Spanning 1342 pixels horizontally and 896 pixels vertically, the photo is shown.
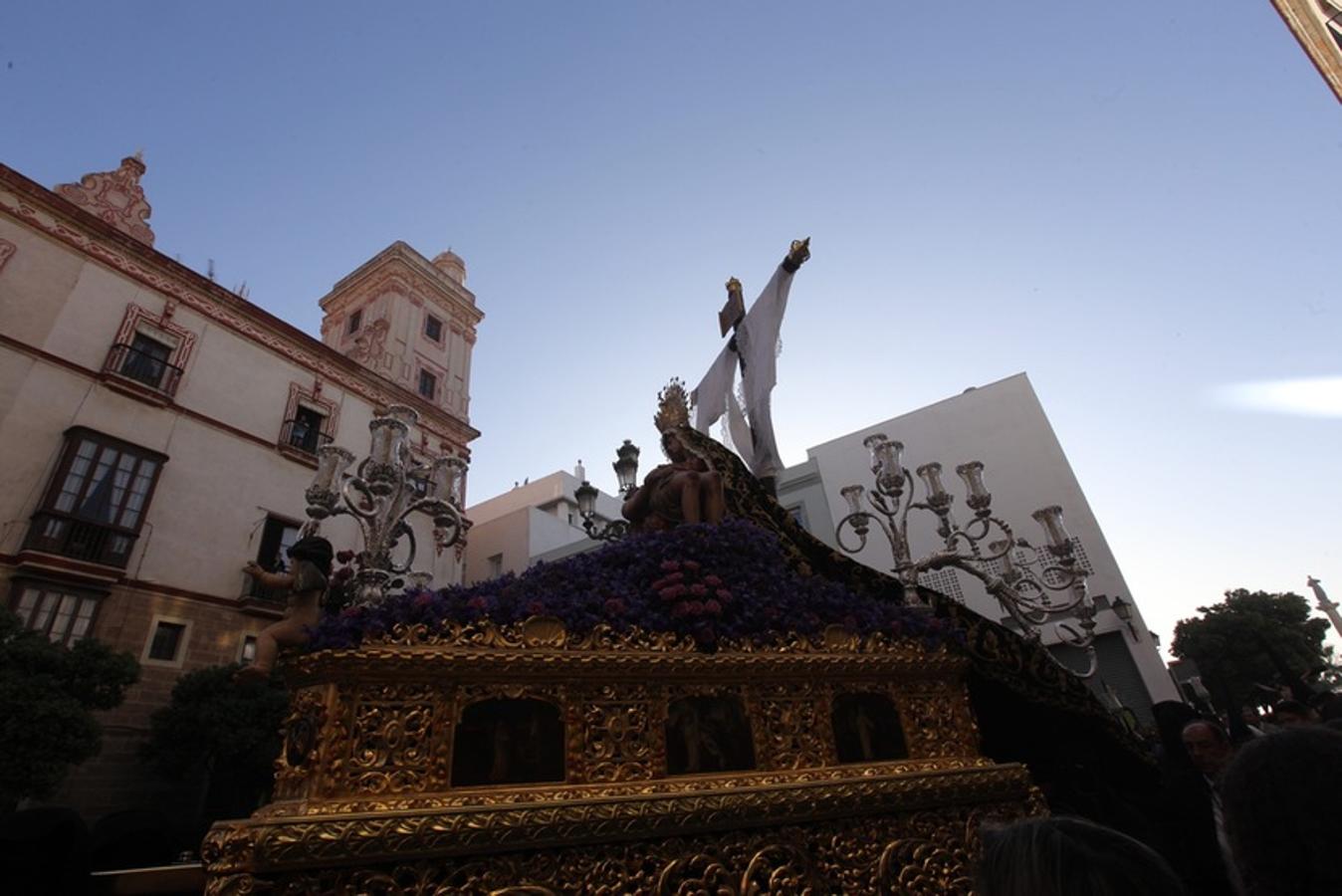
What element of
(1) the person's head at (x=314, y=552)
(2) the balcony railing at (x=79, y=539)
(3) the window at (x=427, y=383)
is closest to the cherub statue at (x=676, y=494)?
(1) the person's head at (x=314, y=552)

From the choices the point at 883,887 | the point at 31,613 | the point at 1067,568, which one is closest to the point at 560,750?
the point at 883,887

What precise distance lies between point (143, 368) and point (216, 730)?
8807mm

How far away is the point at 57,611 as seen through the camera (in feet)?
37.0

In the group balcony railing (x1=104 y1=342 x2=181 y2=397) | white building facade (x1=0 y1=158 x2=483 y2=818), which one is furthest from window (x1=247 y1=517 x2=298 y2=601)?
balcony railing (x1=104 y1=342 x2=181 y2=397)

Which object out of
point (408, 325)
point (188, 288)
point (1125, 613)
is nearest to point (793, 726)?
point (1125, 613)

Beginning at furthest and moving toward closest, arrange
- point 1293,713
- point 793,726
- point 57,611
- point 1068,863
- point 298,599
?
point 57,611, point 1293,713, point 298,599, point 793,726, point 1068,863

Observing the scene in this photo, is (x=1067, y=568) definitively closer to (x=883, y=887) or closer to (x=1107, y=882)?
(x=883, y=887)

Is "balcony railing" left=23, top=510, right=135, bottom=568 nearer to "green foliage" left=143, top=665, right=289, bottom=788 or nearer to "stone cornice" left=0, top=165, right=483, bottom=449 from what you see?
"green foliage" left=143, top=665, right=289, bottom=788

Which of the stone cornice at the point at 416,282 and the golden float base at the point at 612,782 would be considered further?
the stone cornice at the point at 416,282

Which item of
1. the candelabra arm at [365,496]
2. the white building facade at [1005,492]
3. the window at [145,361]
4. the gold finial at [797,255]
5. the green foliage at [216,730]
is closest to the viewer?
the candelabra arm at [365,496]

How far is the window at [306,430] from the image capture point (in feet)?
54.4

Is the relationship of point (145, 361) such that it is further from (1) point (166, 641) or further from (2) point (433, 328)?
(2) point (433, 328)

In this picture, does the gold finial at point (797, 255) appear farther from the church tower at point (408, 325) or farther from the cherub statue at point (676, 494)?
the church tower at point (408, 325)

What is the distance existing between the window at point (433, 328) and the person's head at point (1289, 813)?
23.9 meters
